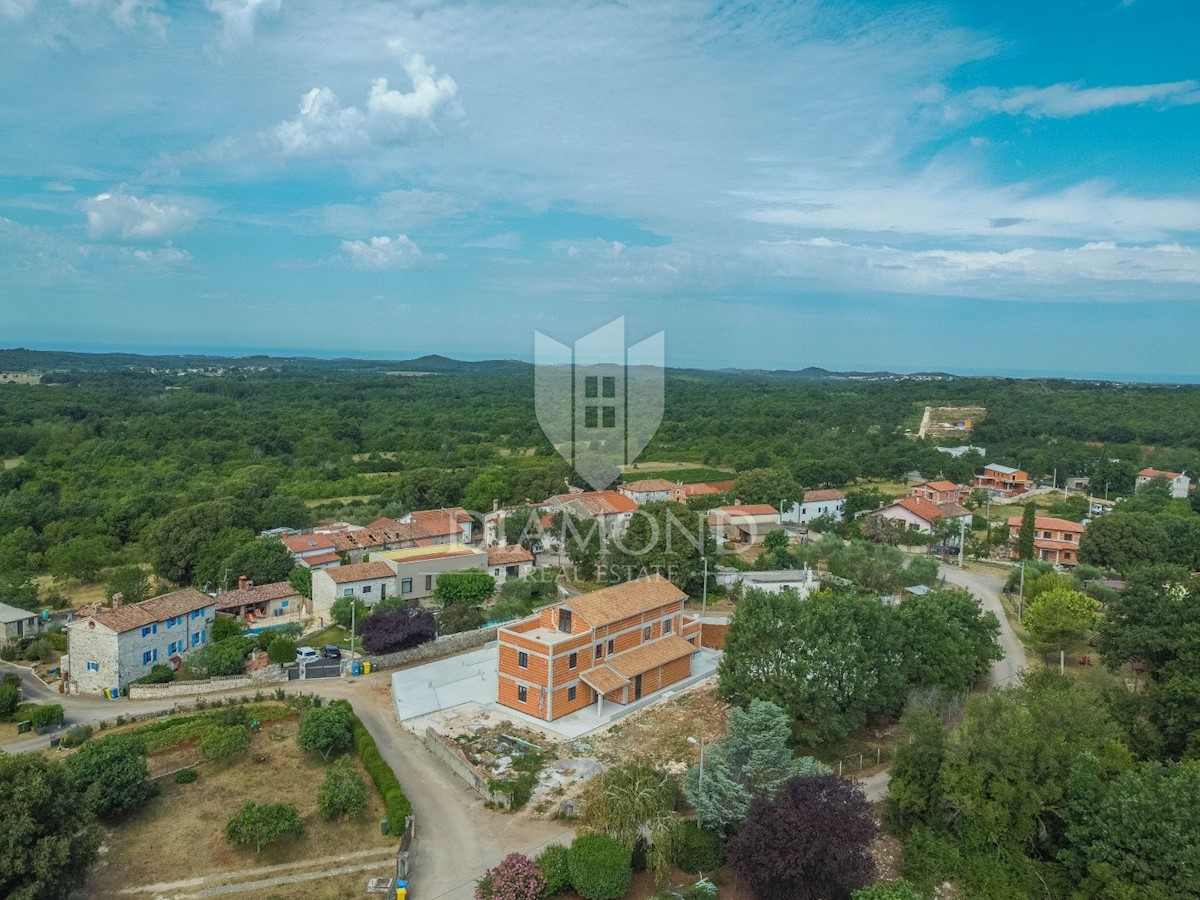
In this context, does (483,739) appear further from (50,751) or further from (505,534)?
(505,534)

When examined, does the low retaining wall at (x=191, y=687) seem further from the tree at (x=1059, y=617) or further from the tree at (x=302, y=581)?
the tree at (x=1059, y=617)

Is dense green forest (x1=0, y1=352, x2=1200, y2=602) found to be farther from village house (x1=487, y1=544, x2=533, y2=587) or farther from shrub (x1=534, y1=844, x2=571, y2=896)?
shrub (x1=534, y1=844, x2=571, y2=896)

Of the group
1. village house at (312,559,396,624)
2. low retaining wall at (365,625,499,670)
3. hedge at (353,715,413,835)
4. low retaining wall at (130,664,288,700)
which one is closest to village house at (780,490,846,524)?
low retaining wall at (365,625,499,670)

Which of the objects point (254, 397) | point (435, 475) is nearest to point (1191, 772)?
point (435, 475)

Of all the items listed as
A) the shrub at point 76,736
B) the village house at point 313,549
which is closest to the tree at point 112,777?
the shrub at point 76,736

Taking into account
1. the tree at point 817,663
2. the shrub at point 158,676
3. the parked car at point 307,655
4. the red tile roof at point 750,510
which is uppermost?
the tree at point 817,663
